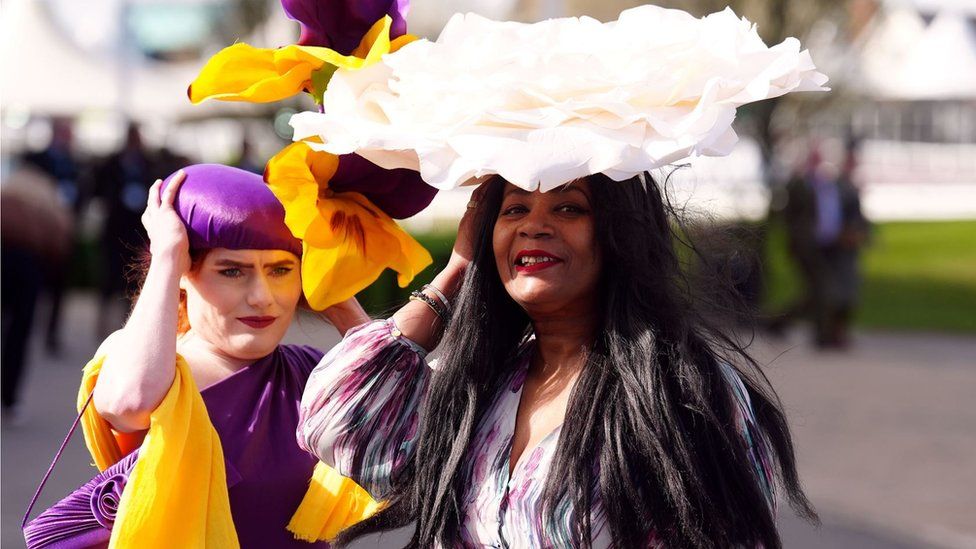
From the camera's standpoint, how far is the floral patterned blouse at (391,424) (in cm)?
223

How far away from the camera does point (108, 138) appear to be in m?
28.4

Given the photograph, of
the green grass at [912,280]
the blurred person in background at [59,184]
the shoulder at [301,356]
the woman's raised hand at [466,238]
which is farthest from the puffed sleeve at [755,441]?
the green grass at [912,280]

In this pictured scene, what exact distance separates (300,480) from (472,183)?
0.70 metres

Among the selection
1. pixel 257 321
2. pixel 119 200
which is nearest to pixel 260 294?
pixel 257 321

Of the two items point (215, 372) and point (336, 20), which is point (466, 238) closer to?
point (336, 20)

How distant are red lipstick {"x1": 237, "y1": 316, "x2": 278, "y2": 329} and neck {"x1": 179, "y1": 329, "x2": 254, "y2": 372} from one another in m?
0.09

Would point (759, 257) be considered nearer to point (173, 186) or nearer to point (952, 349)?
point (173, 186)

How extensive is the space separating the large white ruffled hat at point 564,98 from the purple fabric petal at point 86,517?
76 cm

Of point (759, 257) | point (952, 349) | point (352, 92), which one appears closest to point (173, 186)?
point (352, 92)

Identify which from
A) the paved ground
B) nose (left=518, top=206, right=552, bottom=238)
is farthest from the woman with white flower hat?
the paved ground

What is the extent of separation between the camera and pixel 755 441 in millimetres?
2156

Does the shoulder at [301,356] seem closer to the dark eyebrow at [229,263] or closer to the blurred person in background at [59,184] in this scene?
the dark eyebrow at [229,263]

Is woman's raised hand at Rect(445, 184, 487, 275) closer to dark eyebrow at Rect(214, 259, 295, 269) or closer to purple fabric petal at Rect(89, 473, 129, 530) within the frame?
dark eyebrow at Rect(214, 259, 295, 269)

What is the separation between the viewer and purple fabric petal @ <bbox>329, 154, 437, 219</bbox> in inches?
98.6
